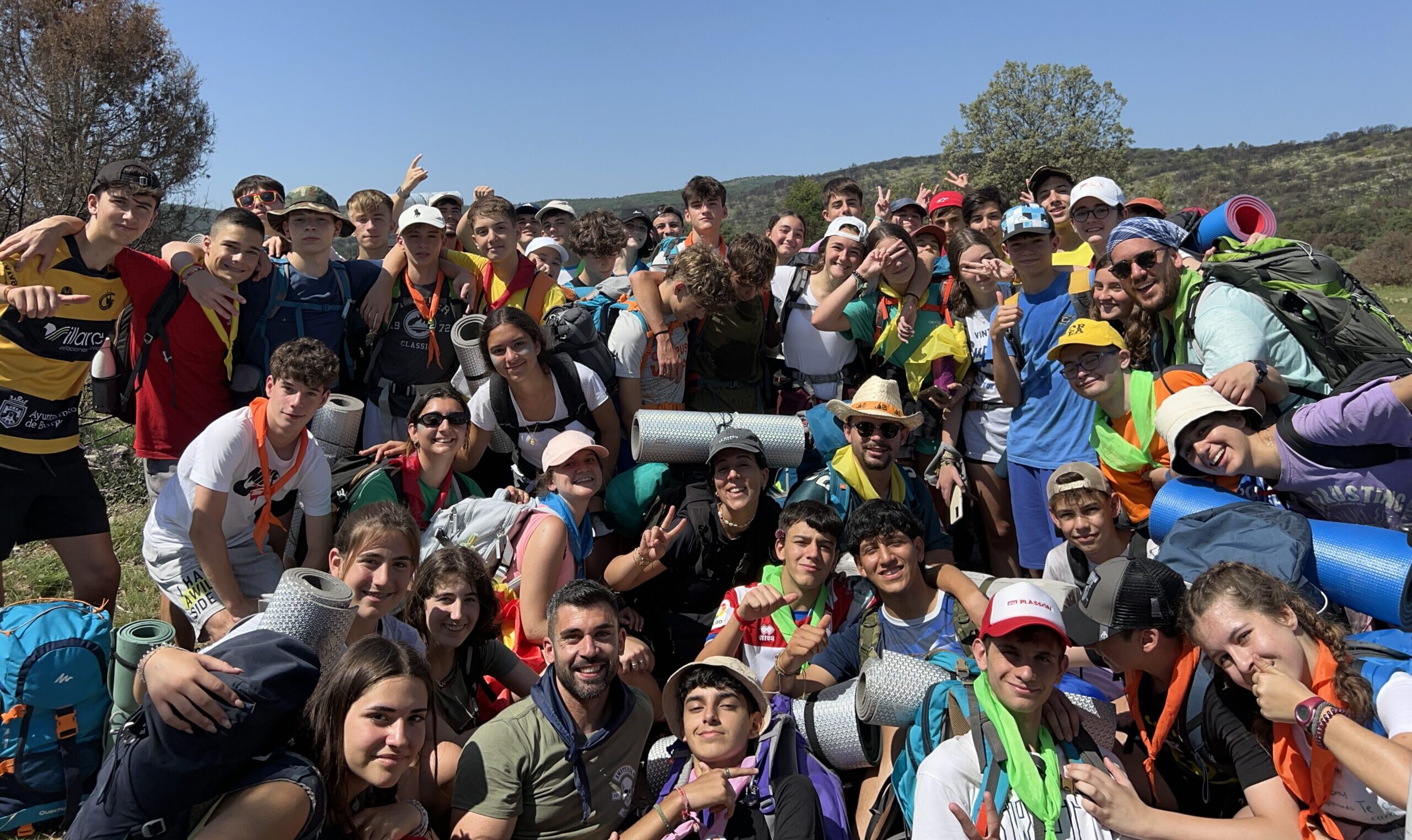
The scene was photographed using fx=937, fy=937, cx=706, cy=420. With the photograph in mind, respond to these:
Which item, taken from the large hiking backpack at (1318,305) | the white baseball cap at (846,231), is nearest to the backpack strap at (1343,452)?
the large hiking backpack at (1318,305)

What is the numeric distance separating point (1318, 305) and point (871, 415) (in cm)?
222

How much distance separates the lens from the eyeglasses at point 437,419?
16.7 ft

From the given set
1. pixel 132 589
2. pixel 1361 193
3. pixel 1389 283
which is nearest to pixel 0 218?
pixel 132 589

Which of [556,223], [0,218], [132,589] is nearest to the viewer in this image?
[132,589]

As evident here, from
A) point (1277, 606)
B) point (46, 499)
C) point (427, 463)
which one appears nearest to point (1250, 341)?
point (1277, 606)

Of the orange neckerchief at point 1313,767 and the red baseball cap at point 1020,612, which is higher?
the red baseball cap at point 1020,612

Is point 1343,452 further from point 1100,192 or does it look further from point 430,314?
point 430,314

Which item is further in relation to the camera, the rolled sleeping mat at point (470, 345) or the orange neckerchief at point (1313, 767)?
the rolled sleeping mat at point (470, 345)

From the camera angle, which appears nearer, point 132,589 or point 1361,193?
point 132,589

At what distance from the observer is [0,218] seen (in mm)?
13539

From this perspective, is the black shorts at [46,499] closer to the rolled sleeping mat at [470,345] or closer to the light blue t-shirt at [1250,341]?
the rolled sleeping mat at [470,345]

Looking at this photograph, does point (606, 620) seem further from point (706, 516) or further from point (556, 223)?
point (556, 223)

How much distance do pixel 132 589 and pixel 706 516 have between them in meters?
4.73

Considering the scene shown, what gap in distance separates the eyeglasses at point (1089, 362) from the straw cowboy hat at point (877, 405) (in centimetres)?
90
